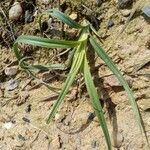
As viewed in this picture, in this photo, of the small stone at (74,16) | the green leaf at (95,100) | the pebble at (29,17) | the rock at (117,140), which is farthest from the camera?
the pebble at (29,17)

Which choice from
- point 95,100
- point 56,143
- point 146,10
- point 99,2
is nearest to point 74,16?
point 99,2

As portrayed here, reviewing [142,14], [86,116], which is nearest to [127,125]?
[86,116]

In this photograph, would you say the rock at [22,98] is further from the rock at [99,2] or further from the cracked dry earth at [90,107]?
the rock at [99,2]

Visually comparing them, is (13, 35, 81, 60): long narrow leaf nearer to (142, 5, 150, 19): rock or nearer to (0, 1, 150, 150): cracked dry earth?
(0, 1, 150, 150): cracked dry earth

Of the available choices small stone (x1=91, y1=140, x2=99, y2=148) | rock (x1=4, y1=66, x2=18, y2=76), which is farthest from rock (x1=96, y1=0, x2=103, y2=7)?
small stone (x1=91, y1=140, x2=99, y2=148)

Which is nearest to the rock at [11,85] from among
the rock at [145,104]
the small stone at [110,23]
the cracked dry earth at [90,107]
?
the cracked dry earth at [90,107]

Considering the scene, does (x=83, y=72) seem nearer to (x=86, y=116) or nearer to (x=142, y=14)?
(x=86, y=116)

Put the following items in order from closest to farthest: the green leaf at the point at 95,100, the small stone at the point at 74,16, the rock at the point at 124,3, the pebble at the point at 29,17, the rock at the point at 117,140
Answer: the green leaf at the point at 95,100
the rock at the point at 117,140
the rock at the point at 124,3
the small stone at the point at 74,16
the pebble at the point at 29,17

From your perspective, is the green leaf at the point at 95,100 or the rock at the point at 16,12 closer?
the green leaf at the point at 95,100

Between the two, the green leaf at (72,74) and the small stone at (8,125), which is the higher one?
the green leaf at (72,74)
